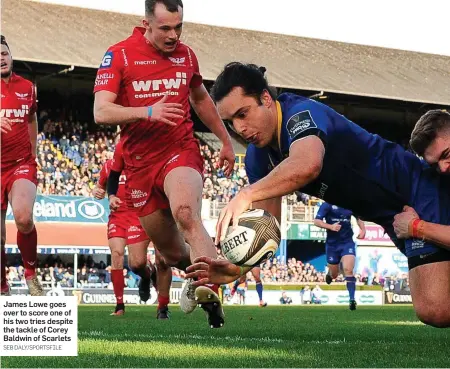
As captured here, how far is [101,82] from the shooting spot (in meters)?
8.20

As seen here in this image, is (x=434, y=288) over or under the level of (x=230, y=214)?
under

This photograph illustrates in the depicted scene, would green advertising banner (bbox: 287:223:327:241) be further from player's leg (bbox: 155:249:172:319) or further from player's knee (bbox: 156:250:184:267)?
player's knee (bbox: 156:250:184:267)

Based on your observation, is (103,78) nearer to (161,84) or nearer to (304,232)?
(161,84)

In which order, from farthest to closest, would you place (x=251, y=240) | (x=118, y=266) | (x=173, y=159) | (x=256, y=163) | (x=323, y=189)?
(x=118, y=266), (x=173, y=159), (x=256, y=163), (x=323, y=189), (x=251, y=240)

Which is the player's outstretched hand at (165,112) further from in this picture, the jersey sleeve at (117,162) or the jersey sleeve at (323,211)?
the jersey sleeve at (323,211)

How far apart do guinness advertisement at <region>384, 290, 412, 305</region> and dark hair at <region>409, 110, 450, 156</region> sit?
28.9 meters

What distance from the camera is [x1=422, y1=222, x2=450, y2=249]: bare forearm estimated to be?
633cm

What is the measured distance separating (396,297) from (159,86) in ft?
93.8

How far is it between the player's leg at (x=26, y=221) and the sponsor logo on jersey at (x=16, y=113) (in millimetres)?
764

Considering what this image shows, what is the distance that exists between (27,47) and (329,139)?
29280mm

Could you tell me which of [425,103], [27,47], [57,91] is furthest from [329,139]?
[425,103]

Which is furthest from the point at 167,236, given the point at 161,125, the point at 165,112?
the point at 165,112

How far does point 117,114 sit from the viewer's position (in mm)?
7602

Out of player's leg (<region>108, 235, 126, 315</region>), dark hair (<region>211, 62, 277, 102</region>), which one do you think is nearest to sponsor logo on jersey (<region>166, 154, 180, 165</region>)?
dark hair (<region>211, 62, 277, 102</region>)
